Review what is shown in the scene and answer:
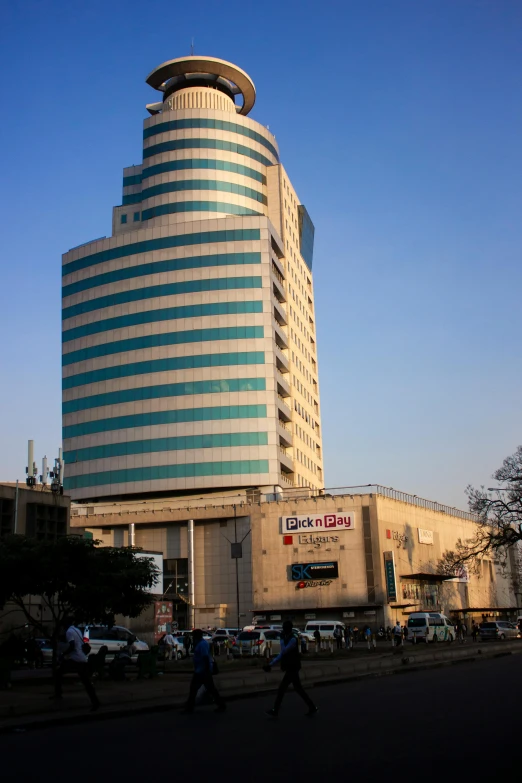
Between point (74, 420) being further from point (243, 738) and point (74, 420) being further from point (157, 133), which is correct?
point (243, 738)

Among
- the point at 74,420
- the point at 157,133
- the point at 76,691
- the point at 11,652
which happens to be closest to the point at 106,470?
the point at 74,420

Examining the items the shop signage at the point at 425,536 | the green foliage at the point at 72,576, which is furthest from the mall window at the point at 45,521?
the shop signage at the point at 425,536

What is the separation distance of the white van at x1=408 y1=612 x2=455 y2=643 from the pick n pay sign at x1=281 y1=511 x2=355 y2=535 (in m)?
17.7

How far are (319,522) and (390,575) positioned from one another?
7.88 meters

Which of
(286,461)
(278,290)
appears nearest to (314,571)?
(286,461)

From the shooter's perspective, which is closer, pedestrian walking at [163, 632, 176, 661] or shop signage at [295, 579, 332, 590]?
pedestrian walking at [163, 632, 176, 661]

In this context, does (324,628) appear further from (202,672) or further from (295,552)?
(202,672)

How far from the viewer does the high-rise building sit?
8000 centimetres

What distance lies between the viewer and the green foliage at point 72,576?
1022 inches

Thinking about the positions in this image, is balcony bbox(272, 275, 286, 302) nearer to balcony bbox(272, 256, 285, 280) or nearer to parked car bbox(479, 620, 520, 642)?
balcony bbox(272, 256, 285, 280)

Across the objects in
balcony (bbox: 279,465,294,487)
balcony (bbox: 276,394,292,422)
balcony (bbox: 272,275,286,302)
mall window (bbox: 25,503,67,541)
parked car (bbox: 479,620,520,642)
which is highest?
balcony (bbox: 272,275,286,302)

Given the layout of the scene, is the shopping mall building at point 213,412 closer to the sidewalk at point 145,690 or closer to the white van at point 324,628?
the white van at point 324,628

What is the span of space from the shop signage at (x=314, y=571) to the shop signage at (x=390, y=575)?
4388 mm

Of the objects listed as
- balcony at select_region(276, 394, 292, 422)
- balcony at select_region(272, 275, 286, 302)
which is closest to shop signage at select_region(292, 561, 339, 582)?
balcony at select_region(276, 394, 292, 422)
